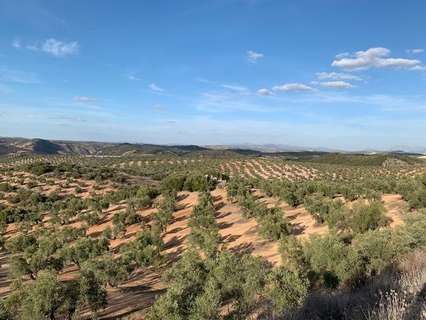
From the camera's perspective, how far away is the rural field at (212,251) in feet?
35.4

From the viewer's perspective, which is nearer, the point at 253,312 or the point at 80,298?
the point at 253,312

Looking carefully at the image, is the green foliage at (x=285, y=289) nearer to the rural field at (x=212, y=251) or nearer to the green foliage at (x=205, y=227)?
the rural field at (x=212, y=251)

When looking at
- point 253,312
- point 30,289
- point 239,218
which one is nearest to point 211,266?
point 253,312

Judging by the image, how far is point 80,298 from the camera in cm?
1498

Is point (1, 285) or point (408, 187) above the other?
point (408, 187)

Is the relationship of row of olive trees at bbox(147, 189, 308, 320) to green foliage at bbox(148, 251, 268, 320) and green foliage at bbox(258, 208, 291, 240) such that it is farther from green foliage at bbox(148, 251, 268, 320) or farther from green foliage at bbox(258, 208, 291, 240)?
green foliage at bbox(258, 208, 291, 240)

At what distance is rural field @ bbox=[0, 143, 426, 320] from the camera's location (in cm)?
1078

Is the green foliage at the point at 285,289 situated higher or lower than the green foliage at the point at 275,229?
higher

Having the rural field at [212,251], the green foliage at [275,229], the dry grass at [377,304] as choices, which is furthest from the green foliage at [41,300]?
the green foliage at [275,229]

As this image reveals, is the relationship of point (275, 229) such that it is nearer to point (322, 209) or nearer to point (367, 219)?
point (322, 209)

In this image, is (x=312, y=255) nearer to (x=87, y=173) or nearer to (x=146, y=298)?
(x=146, y=298)

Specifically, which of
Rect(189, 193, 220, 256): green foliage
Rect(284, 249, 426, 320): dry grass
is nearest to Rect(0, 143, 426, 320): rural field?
Rect(284, 249, 426, 320): dry grass

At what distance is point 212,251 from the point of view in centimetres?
2400

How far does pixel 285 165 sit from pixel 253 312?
322 feet
